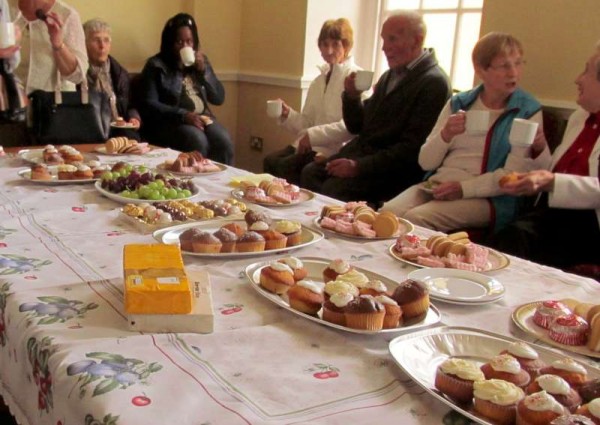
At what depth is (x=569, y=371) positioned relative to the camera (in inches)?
31.2

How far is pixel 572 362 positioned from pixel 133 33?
4.02 meters

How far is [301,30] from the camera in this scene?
411 centimetres

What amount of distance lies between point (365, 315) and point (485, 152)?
1669mm

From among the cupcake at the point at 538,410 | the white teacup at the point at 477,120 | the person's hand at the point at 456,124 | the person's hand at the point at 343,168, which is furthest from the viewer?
the person's hand at the point at 343,168

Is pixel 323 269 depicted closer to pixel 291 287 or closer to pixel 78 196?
pixel 291 287

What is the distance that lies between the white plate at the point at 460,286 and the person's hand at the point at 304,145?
90.3 inches

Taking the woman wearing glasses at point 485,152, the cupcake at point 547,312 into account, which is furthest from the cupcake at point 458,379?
the woman wearing glasses at point 485,152

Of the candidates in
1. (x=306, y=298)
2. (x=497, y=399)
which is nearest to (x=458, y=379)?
(x=497, y=399)

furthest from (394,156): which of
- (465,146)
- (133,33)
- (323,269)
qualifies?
(133,33)

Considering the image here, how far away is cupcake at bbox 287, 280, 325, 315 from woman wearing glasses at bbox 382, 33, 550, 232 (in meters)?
1.39

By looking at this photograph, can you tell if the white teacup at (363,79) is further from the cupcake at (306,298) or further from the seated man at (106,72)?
the cupcake at (306,298)

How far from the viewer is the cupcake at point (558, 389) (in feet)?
2.40

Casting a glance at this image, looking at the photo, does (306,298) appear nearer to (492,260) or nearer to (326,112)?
(492,260)

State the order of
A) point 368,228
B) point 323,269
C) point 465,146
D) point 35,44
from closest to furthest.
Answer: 1. point 323,269
2. point 368,228
3. point 465,146
4. point 35,44
